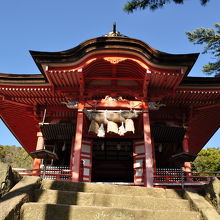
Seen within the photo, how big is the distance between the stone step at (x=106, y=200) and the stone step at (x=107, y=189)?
1.75ft

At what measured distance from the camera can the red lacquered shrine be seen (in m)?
8.89

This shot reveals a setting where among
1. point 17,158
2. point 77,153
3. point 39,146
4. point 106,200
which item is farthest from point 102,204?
point 17,158

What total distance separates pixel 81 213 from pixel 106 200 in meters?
0.88

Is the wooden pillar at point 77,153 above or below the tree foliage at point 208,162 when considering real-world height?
below

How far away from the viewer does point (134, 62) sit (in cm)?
919

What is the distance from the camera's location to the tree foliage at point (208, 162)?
31375 mm

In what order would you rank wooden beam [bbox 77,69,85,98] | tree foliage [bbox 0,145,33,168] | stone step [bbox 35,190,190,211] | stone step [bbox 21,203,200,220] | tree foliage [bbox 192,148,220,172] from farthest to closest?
1. tree foliage [bbox 0,145,33,168]
2. tree foliage [bbox 192,148,220,172]
3. wooden beam [bbox 77,69,85,98]
4. stone step [bbox 35,190,190,211]
5. stone step [bbox 21,203,200,220]

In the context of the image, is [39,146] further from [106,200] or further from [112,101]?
[106,200]

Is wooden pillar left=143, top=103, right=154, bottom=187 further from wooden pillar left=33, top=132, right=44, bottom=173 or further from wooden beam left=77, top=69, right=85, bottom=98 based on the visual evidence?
wooden pillar left=33, top=132, right=44, bottom=173

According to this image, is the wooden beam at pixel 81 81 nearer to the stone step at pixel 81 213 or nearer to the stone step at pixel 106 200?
the stone step at pixel 106 200

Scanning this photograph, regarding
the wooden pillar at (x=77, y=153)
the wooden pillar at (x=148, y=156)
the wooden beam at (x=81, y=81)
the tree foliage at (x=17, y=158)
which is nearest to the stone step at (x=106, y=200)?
the wooden pillar at (x=148, y=156)

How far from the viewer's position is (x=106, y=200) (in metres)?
4.70

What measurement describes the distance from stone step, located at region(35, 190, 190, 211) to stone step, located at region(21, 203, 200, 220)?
61 centimetres

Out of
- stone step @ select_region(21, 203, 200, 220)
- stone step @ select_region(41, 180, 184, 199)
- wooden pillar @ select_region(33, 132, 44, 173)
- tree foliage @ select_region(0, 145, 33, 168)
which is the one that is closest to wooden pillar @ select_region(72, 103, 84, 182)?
stone step @ select_region(41, 180, 184, 199)
